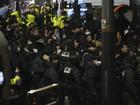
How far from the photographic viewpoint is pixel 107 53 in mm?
10789

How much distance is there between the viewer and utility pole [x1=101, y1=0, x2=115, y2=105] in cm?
1062

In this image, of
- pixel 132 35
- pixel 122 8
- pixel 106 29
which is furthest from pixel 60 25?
pixel 106 29

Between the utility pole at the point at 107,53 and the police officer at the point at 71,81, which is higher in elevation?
the utility pole at the point at 107,53

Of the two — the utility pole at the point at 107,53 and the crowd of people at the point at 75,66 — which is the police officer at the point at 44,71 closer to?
the crowd of people at the point at 75,66

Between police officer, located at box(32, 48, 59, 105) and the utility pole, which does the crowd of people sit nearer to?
Result: police officer, located at box(32, 48, 59, 105)

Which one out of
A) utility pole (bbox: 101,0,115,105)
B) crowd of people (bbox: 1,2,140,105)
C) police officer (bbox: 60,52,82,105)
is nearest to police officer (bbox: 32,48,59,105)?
crowd of people (bbox: 1,2,140,105)

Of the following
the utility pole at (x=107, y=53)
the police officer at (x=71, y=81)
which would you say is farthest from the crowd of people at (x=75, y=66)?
the utility pole at (x=107, y=53)

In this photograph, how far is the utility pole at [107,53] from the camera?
418 inches

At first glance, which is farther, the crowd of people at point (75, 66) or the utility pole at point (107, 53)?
the crowd of people at point (75, 66)

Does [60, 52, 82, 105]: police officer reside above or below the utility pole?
below

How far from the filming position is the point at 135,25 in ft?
57.0

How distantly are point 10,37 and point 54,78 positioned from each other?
14.9ft

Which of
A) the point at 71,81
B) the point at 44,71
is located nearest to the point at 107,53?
the point at 71,81

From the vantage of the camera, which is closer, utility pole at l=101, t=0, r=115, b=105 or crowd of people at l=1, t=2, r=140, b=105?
utility pole at l=101, t=0, r=115, b=105
